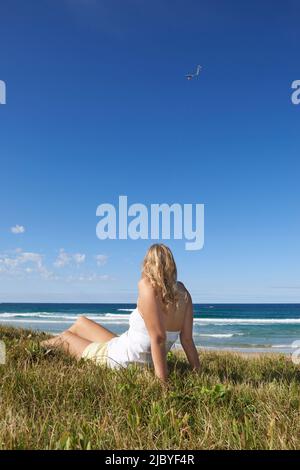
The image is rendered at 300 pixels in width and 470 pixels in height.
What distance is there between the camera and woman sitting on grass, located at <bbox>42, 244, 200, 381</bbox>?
5.17 meters

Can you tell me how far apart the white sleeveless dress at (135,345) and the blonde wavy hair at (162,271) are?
514 millimetres

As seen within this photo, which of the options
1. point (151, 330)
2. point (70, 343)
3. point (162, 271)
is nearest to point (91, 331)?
point (70, 343)

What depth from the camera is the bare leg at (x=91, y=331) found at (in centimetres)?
654

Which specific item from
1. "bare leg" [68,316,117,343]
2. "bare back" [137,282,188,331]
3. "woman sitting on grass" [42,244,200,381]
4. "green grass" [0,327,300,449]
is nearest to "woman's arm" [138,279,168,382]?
"woman sitting on grass" [42,244,200,381]

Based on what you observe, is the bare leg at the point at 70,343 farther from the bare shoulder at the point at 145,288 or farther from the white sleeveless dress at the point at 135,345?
the bare shoulder at the point at 145,288

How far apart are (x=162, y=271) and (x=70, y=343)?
2045mm

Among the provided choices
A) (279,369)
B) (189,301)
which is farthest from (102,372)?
(279,369)

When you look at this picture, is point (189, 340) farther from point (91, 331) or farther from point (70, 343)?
point (70, 343)

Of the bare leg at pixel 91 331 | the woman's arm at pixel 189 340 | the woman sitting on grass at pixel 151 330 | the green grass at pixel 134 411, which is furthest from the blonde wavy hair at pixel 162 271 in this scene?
the bare leg at pixel 91 331

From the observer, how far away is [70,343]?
6.52m

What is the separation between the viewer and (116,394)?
13.2ft

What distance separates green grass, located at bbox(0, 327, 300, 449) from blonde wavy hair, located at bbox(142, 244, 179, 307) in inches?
32.1
